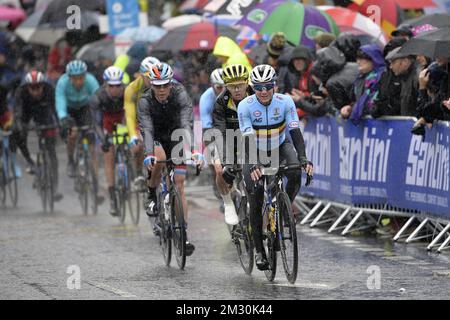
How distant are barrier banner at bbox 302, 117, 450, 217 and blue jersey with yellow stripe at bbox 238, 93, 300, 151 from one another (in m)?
2.46

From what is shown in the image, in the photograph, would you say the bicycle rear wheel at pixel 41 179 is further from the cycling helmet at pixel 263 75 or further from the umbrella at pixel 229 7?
the cycling helmet at pixel 263 75

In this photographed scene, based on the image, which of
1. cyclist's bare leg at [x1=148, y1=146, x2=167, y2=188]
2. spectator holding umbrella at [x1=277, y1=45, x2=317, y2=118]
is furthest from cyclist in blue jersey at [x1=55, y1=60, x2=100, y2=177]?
cyclist's bare leg at [x1=148, y1=146, x2=167, y2=188]

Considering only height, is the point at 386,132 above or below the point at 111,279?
above

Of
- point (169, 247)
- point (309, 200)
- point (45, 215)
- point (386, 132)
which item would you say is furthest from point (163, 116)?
point (45, 215)

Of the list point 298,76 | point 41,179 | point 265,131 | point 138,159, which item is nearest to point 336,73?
point 298,76

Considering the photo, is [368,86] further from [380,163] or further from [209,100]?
[209,100]

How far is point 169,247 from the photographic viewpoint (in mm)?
13672

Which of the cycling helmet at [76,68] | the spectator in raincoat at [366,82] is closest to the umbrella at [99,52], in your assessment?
the cycling helmet at [76,68]

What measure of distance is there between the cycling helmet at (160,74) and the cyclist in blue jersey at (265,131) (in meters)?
1.66

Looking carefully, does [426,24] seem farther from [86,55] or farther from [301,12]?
[86,55]

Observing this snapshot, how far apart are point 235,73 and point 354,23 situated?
756cm

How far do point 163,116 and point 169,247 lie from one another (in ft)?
4.48

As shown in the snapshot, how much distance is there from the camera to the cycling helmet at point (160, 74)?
13.7 metres

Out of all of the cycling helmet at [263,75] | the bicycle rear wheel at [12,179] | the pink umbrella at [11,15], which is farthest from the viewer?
the pink umbrella at [11,15]
